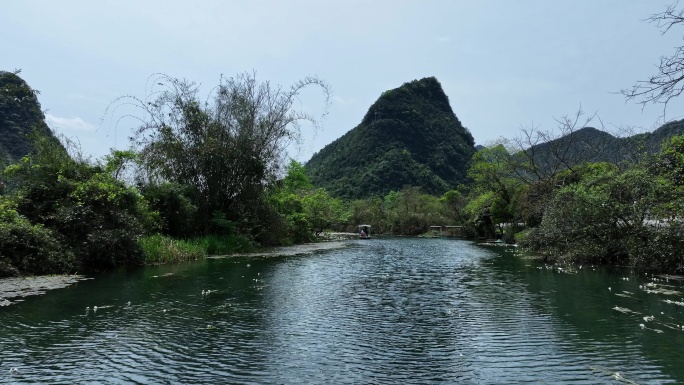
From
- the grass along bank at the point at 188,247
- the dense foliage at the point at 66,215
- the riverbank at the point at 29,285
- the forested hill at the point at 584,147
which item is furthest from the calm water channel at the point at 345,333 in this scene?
the forested hill at the point at 584,147

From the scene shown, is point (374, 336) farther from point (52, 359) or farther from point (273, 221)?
point (273, 221)

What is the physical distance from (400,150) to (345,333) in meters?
112

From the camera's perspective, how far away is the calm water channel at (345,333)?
6.71 meters

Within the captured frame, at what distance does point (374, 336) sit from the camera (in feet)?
28.9

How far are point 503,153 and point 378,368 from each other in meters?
52.7

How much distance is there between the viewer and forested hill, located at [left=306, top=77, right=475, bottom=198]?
110562mm

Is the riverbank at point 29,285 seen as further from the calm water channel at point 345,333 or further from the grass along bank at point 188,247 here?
the grass along bank at point 188,247

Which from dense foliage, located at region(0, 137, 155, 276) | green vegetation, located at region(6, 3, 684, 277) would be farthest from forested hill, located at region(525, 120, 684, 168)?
dense foliage, located at region(0, 137, 155, 276)

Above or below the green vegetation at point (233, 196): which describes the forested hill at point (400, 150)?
above

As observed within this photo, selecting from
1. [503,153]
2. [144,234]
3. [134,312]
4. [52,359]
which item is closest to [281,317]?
[134,312]

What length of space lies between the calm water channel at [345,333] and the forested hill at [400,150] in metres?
92.0

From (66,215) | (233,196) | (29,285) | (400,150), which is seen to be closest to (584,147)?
(233,196)

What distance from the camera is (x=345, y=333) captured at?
900cm

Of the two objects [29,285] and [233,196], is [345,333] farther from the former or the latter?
[233,196]
